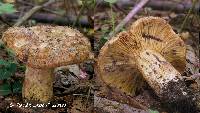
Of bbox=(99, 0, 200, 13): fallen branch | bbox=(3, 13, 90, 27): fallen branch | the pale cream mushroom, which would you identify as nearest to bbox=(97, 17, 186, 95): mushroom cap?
the pale cream mushroom

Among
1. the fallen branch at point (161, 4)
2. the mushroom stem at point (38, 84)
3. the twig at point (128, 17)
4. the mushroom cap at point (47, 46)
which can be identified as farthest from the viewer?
the fallen branch at point (161, 4)

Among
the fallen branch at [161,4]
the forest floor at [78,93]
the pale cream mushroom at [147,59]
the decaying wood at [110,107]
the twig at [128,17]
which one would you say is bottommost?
the decaying wood at [110,107]

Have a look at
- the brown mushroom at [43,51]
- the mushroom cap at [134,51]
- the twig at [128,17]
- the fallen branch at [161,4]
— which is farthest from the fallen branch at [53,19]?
the brown mushroom at [43,51]

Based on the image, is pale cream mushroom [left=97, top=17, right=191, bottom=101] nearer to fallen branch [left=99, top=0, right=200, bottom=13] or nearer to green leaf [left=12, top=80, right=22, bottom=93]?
green leaf [left=12, top=80, right=22, bottom=93]

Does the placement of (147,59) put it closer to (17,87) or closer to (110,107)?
(110,107)

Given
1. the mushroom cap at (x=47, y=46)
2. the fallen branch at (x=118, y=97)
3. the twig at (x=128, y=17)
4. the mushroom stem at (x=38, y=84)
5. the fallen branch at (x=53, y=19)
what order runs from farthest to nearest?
the fallen branch at (x=53, y=19) → the twig at (x=128, y=17) → the fallen branch at (x=118, y=97) → the mushroom stem at (x=38, y=84) → the mushroom cap at (x=47, y=46)

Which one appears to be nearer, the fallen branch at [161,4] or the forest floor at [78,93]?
the forest floor at [78,93]

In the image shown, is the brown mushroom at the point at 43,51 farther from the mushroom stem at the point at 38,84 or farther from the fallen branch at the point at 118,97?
the fallen branch at the point at 118,97

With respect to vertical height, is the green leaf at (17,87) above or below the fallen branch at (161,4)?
below
